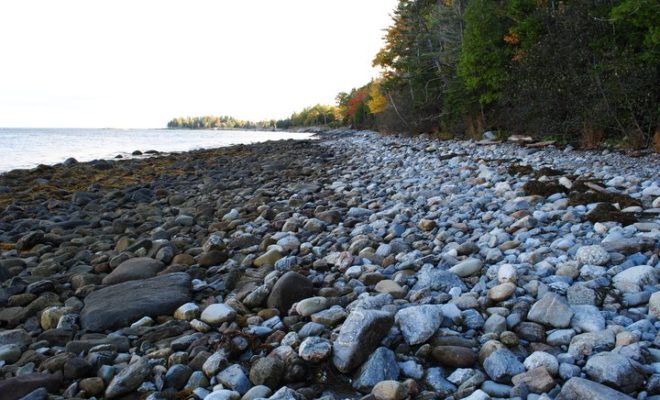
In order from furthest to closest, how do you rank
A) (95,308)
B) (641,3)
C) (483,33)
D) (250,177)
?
(483,33) < (250,177) < (641,3) < (95,308)

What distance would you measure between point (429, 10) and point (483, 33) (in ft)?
32.7

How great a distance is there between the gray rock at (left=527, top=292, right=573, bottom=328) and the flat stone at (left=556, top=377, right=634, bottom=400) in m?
0.61

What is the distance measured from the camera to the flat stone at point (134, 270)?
404cm

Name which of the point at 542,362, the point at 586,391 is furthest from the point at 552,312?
the point at 586,391

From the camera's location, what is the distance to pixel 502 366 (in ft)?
7.02

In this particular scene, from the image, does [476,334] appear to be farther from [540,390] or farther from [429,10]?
[429,10]

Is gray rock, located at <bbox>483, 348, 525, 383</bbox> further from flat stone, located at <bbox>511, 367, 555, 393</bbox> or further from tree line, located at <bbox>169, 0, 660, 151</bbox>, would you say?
tree line, located at <bbox>169, 0, 660, 151</bbox>

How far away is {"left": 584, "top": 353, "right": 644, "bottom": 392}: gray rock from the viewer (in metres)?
1.92

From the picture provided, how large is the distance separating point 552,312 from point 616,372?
603mm

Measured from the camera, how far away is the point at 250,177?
1084cm

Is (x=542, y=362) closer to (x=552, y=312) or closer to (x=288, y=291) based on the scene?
(x=552, y=312)

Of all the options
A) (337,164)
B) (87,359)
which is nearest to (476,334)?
(87,359)

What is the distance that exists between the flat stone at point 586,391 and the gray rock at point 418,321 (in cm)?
73

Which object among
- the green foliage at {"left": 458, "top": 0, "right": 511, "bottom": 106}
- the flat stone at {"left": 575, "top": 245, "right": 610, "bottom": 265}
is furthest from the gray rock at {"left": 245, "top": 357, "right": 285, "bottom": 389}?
the green foliage at {"left": 458, "top": 0, "right": 511, "bottom": 106}
